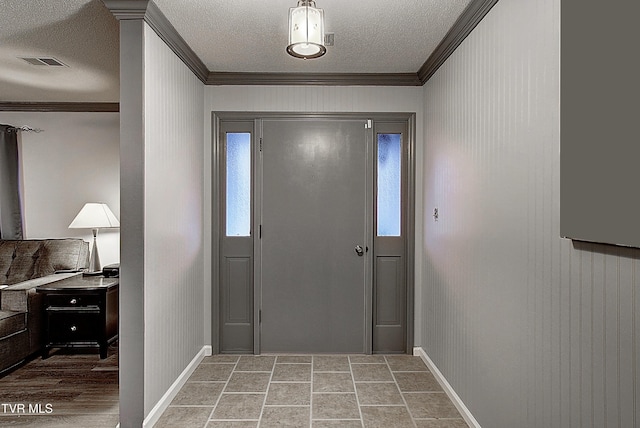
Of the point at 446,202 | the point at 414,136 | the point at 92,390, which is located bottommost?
the point at 92,390

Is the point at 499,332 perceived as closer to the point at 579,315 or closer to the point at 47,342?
the point at 579,315

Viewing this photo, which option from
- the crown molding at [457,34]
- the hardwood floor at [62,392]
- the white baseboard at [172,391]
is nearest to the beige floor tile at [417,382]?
the white baseboard at [172,391]

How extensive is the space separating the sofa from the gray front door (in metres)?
1.91

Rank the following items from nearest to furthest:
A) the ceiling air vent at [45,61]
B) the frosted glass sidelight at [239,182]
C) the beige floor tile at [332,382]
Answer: the beige floor tile at [332,382] → the ceiling air vent at [45,61] → the frosted glass sidelight at [239,182]

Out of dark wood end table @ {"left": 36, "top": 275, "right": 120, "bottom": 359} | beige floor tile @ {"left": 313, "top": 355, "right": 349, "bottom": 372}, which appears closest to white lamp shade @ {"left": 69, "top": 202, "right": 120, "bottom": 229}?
dark wood end table @ {"left": 36, "top": 275, "right": 120, "bottom": 359}

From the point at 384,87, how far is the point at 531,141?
237cm

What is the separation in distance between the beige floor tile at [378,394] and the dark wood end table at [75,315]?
7.37ft

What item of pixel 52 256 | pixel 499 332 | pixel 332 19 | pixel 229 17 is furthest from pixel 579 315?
pixel 52 256

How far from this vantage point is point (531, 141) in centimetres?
200

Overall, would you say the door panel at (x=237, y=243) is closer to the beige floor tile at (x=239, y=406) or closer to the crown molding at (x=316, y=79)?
the crown molding at (x=316, y=79)

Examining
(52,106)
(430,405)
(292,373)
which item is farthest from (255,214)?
(52,106)

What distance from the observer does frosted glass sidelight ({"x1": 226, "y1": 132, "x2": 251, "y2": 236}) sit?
4.23m

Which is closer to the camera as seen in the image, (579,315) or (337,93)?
(579,315)

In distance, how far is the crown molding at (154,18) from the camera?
2.60 m
